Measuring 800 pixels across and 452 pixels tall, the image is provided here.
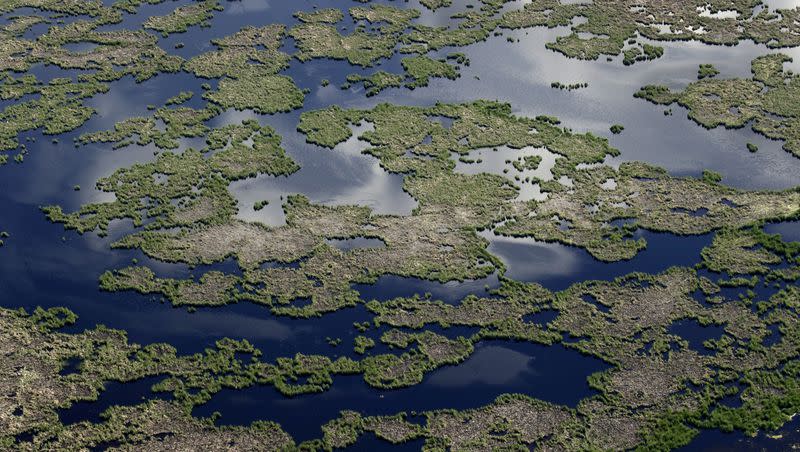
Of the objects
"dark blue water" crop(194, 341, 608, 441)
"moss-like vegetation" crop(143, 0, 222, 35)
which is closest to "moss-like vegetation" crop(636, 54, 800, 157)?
"dark blue water" crop(194, 341, 608, 441)

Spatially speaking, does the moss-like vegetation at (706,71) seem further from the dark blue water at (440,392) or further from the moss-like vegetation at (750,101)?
the dark blue water at (440,392)

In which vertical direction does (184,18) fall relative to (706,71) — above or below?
below

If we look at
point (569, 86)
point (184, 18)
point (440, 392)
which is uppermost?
point (184, 18)

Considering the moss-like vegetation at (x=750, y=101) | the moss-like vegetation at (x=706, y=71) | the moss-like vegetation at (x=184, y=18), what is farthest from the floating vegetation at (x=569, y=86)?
the moss-like vegetation at (x=184, y=18)

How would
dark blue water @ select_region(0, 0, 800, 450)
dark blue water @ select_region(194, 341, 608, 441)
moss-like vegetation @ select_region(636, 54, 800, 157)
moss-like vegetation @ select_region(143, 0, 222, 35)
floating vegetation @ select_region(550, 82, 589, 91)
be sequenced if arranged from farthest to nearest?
moss-like vegetation @ select_region(143, 0, 222, 35)
floating vegetation @ select_region(550, 82, 589, 91)
moss-like vegetation @ select_region(636, 54, 800, 157)
dark blue water @ select_region(0, 0, 800, 450)
dark blue water @ select_region(194, 341, 608, 441)

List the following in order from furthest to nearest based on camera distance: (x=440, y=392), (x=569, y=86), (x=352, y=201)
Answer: (x=569, y=86), (x=352, y=201), (x=440, y=392)

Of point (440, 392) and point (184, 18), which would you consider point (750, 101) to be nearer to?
point (440, 392)

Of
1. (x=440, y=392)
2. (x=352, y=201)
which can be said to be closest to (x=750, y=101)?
(x=352, y=201)

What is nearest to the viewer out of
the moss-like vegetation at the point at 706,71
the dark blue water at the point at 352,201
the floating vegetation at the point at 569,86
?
the dark blue water at the point at 352,201

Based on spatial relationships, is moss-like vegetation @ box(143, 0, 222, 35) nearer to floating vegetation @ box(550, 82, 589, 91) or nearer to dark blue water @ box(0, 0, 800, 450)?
dark blue water @ box(0, 0, 800, 450)
